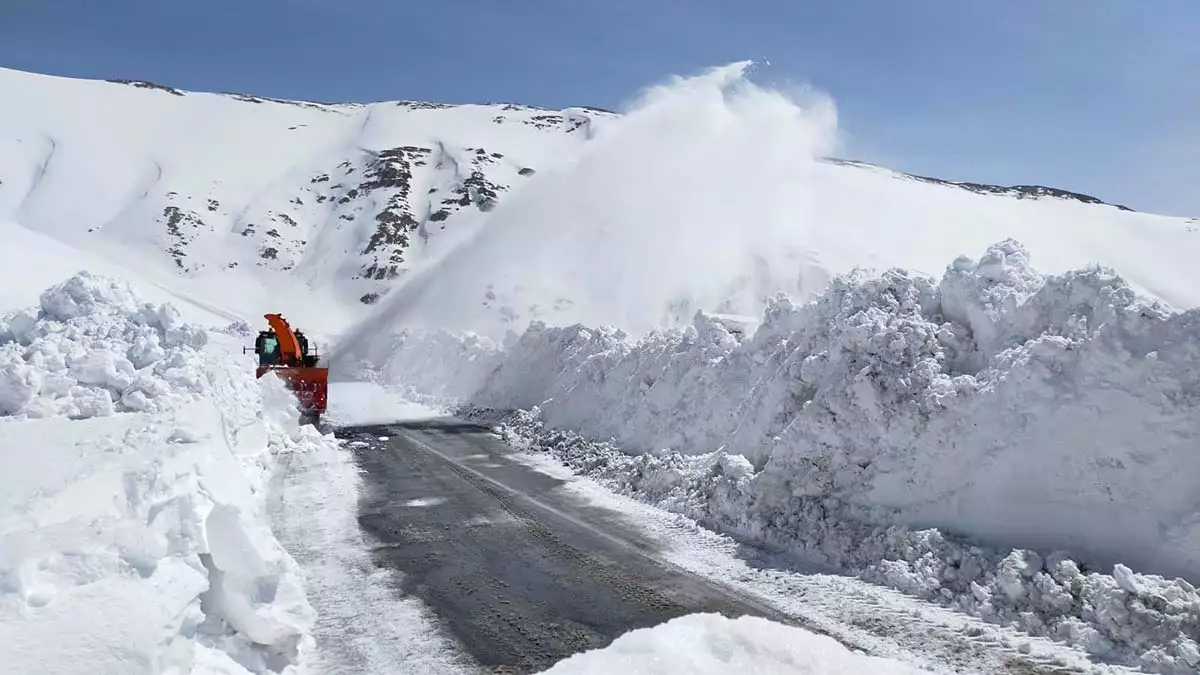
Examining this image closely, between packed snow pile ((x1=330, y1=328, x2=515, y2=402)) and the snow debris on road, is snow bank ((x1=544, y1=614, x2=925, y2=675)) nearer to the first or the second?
the snow debris on road

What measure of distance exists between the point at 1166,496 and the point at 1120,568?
755 millimetres

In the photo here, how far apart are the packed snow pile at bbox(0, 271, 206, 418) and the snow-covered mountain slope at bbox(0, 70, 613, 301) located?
152ft

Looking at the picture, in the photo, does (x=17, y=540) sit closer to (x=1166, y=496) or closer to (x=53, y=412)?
(x=53, y=412)

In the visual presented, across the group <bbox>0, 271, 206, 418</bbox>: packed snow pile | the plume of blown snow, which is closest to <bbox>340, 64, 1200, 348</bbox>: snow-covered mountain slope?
the plume of blown snow

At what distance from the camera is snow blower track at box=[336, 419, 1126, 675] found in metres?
5.09

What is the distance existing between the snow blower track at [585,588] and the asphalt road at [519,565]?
2cm

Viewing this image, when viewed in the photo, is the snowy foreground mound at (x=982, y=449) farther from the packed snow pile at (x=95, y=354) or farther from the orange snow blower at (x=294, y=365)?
the orange snow blower at (x=294, y=365)

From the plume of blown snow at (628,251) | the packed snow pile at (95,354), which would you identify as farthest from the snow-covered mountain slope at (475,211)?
the packed snow pile at (95,354)

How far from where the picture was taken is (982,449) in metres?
6.57

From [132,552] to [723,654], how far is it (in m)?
3.23

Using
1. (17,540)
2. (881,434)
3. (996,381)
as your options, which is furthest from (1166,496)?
(17,540)

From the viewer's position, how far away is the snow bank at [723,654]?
3.85 meters

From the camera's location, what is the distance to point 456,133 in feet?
308

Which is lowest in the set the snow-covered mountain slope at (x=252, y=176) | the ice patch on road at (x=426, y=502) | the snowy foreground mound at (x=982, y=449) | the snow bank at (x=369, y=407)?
the snow bank at (x=369, y=407)
